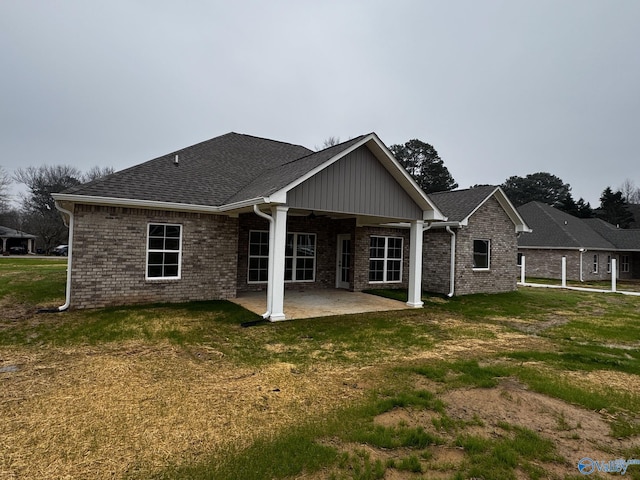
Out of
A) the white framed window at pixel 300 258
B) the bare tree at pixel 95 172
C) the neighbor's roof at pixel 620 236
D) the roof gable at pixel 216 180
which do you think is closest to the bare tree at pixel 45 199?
the bare tree at pixel 95 172

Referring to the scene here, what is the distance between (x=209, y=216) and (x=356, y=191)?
4.41 m

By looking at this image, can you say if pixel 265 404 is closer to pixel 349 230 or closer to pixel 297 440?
pixel 297 440

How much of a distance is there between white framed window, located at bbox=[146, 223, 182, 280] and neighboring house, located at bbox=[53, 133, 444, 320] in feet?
0.09

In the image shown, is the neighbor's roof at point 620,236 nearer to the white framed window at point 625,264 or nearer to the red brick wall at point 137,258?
the white framed window at point 625,264

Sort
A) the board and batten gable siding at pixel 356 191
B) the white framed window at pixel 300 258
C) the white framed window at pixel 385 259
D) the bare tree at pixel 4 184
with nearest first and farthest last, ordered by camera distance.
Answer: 1. the board and batten gable siding at pixel 356 191
2. the white framed window at pixel 300 258
3. the white framed window at pixel 385 259
4. the bare tree at pixel 4 184

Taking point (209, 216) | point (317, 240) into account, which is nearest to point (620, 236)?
point (317, 240)

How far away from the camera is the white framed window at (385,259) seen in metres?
14.2

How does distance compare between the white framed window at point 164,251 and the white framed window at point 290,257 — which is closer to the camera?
the white framed window at point 164,251

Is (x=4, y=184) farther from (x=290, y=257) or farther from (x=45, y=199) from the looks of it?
(x=290, y=257)

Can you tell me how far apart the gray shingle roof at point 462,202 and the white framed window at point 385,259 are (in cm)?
231

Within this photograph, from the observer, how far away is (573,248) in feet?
70.1

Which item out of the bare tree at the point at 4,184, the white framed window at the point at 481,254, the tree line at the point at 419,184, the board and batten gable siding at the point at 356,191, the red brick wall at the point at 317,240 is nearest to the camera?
the board and batten gable siding at the point at 356,191

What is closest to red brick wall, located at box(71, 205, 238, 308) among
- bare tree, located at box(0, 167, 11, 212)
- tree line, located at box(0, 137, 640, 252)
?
tree line, located at box(0, 137, 640, 252)

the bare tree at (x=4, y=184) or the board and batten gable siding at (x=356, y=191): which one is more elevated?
the bare tree at (x=4, y=184)
